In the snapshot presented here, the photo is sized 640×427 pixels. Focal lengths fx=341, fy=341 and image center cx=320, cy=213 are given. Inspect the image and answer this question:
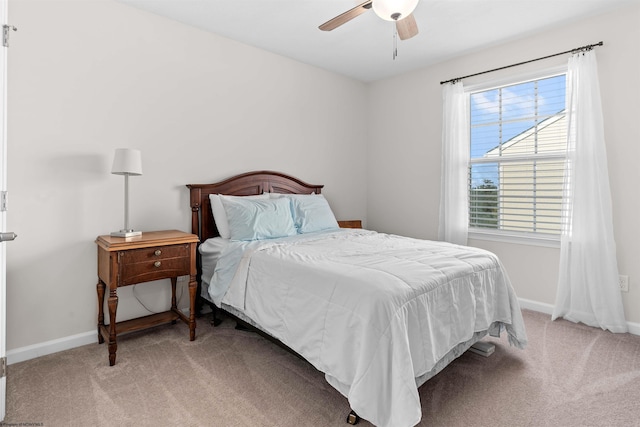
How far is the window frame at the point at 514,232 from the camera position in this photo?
321cm

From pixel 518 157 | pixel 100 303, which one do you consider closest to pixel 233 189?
pixel 100 303

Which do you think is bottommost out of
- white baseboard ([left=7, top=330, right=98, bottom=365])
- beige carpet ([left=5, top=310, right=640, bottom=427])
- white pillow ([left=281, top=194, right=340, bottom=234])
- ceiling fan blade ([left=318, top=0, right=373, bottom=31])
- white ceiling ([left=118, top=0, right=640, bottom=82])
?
beige carpet ([left=5, top=310, right=640, bottom=427])

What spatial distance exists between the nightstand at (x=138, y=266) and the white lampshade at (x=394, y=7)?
79.4 inches

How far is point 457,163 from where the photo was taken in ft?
12.3

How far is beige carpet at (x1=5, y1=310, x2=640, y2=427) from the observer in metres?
1.73

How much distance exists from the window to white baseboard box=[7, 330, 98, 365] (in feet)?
12.2

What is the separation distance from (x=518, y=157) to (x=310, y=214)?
218 centimetres

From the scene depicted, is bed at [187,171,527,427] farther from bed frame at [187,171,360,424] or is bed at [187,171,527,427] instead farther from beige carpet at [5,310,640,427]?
beige carpet at [5,310,640,427]

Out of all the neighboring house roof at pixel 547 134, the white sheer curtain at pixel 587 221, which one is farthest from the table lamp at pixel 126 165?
the white sheer curtain at pixel 587 221

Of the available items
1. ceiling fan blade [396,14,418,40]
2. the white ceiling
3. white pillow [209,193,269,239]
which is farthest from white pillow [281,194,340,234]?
ceiling fan blade [396,14,418,40]

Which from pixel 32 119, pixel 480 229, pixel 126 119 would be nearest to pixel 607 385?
pixel 480 229

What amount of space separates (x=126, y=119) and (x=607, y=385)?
3782 mm

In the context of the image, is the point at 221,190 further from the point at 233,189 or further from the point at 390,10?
the point at 390,10

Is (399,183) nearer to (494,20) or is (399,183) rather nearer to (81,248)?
(494,20)
